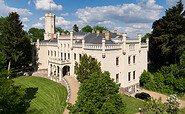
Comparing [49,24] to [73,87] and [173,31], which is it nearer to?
[73,87]

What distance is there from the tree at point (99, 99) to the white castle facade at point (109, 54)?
1254 centimetres

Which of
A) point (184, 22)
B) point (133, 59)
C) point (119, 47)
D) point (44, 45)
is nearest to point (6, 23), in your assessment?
point (44, 45)

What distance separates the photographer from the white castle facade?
→ 26.1 m

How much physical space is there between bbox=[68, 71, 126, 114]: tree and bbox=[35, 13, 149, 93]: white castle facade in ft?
41.1

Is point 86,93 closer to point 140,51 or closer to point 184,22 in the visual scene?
point 140,51

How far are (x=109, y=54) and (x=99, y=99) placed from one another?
15.0m

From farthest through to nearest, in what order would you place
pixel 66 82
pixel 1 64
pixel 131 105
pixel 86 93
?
pixel 66 82 < pixel 131 105 < pixel 1 64 < pixel 86 93

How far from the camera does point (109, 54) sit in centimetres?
2591

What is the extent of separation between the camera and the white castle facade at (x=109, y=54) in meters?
26.1

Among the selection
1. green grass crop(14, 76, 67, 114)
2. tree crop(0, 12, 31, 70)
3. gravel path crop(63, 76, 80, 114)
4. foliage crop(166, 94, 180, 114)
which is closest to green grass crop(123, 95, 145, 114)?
foliage crop(166, 94, 180, 114)

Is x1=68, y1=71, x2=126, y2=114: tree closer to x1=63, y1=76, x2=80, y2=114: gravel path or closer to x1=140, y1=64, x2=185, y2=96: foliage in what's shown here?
x1=63, y1=76, x2=80, y2=114: gravel path

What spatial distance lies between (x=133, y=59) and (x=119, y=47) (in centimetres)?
548

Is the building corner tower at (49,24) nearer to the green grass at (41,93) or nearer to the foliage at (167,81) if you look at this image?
the green grass at (41,93)

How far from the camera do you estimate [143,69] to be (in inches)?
1353
